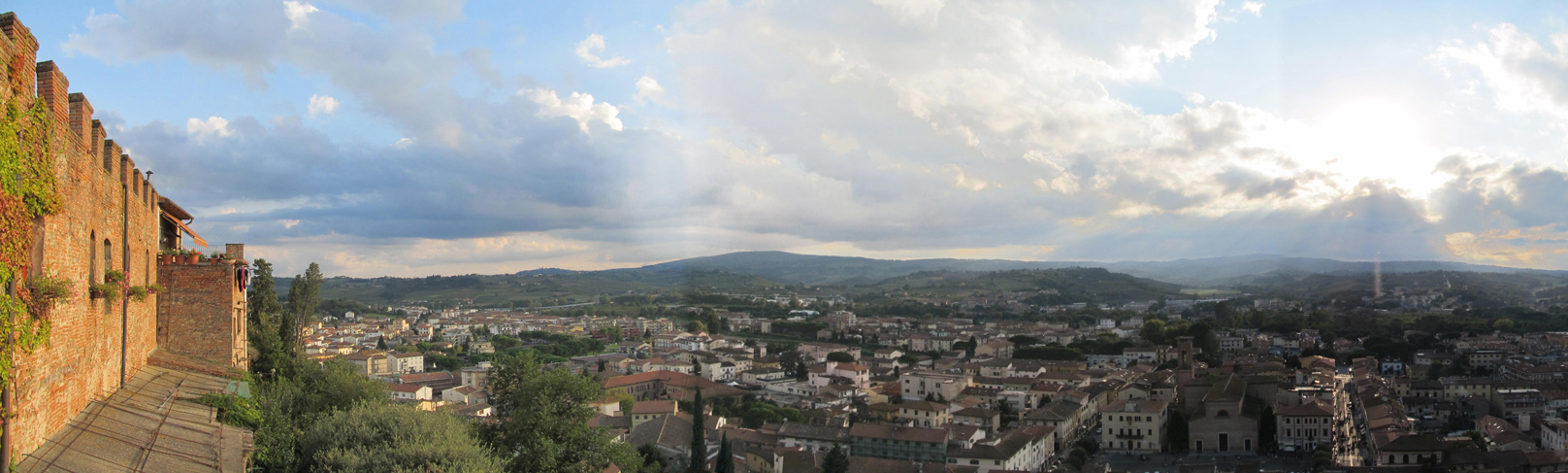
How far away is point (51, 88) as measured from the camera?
710 cm

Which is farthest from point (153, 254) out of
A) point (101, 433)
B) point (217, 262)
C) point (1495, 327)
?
point (1495, 327)

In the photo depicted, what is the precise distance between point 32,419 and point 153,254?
734cm

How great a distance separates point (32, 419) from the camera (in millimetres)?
6543

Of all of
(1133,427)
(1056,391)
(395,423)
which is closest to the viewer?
(395,423)

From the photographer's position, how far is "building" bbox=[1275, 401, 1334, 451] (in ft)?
113

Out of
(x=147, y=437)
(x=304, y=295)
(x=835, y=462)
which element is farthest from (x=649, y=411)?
(x=147, y=437)

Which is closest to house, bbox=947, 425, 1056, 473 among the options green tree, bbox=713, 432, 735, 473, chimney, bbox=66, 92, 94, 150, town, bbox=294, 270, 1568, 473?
town, bbox=294, 270, 1568, 473

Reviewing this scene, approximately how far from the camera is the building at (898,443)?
30.3 metres

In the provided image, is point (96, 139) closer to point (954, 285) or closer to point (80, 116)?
point (80, 116)

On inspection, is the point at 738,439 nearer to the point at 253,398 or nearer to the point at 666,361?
the point at 253,398

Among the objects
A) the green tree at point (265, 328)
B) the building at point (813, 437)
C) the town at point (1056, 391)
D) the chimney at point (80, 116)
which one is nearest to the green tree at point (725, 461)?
the town at point (1056, 391)

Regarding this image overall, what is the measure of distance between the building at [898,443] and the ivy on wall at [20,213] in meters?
26.9

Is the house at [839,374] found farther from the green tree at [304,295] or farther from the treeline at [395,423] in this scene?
the treeline at [395,423]

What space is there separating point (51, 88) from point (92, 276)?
263 cm
